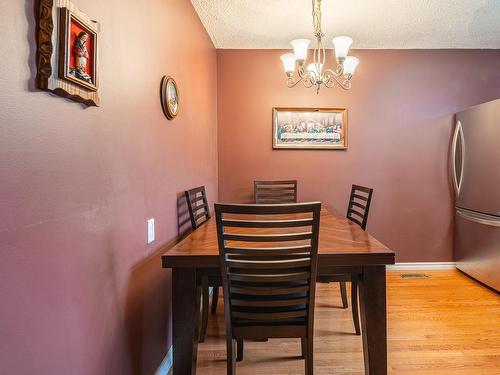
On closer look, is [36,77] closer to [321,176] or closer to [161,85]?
[161,85]

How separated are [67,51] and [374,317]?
5.48 feet

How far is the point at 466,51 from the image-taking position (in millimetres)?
3543

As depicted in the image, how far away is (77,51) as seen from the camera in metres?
1.00

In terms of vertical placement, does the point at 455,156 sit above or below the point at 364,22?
below

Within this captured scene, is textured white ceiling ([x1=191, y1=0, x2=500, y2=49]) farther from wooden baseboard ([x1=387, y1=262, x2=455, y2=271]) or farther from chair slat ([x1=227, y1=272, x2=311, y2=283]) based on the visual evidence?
wooden baseboard ([x1=387, y1=262, x2=455, y2=271])

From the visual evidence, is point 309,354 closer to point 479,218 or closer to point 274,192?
point 274,192

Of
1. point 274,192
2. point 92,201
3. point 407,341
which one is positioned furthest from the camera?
point 274,192

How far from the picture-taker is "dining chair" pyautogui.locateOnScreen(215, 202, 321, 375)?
1.28m

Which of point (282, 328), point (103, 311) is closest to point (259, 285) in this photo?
point (282, 328)

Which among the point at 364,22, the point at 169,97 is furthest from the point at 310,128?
the point at 169,97

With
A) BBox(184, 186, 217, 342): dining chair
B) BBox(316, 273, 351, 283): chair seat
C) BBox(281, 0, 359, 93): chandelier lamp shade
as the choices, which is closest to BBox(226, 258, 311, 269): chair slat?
BBox(184, 186, 217, 342): dining chair

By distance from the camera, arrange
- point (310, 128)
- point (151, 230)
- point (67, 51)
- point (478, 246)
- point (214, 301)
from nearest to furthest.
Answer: point (67, 51)
point (151, 230)
point (214, 301)
point (478, 246)
point (310, 128)

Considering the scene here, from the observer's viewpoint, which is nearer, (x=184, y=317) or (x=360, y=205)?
(x=184, y=317)

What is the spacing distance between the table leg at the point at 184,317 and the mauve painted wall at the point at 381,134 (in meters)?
2.21
